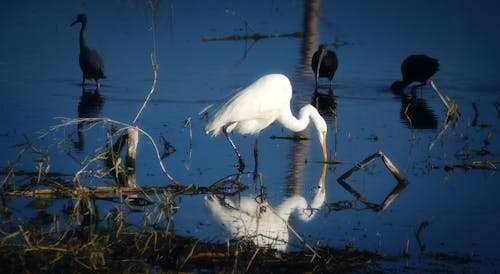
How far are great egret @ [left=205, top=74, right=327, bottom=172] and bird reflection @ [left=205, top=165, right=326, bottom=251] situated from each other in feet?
4.32

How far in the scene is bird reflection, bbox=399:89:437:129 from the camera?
11984 millimetres

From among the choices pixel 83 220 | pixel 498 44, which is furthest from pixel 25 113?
pixel 498 44

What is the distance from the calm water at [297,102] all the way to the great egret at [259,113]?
0.34 meters

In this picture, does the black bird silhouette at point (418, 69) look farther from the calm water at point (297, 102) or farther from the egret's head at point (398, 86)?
the calm water at point (297, 102)

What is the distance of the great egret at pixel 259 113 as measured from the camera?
32.0 ft

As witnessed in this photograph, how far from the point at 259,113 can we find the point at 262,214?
221 cm

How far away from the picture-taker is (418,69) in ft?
46.8

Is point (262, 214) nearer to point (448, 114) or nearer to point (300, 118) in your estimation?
point (300, 118)

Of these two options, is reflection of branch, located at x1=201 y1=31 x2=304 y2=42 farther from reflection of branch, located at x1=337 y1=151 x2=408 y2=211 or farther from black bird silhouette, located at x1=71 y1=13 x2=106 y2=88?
reflection of branch, located at x1=337 y1=151 x2=408 y2=211

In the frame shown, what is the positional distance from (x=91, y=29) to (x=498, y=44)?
8.54 metres

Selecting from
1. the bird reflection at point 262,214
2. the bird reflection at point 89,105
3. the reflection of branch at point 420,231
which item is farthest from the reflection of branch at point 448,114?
the bird reflection at point 89,105

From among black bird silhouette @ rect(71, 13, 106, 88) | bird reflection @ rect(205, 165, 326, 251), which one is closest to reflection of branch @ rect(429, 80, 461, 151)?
bird reflection @ rect(205, 165, 326, 251)

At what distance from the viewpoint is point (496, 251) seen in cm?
700

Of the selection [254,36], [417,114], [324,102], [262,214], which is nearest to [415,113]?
[417,114]
